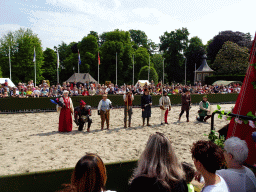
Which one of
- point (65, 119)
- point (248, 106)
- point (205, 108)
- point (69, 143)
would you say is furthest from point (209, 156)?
point (205, 108)

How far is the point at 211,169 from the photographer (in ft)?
6.97

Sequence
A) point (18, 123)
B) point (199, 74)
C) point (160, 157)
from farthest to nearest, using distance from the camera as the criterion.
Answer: point (199, 74)
point (18, 123)
point (160, 157)

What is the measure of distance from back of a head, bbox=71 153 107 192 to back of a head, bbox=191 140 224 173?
1.00 metres

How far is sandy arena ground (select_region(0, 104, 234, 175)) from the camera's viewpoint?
6.47 m

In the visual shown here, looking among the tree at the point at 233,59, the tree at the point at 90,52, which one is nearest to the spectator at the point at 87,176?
the tree at the point at 90,52

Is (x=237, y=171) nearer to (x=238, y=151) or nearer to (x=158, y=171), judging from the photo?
(x=238, y=151)

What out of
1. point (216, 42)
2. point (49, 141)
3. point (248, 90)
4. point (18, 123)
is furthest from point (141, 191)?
point (216, 42)

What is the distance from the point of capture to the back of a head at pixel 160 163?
6.42 ft

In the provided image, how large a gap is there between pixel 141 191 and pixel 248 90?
10.1 ft

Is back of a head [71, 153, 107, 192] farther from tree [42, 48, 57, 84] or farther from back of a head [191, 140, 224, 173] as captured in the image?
tree [42, 48, 57, 84]

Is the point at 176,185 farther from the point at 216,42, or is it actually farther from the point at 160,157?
the point at 216,42

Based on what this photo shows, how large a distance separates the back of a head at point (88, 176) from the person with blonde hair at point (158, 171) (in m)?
0.32

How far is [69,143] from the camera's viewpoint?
8.51 m

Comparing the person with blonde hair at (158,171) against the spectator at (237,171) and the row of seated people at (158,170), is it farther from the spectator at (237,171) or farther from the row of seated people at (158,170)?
the spectator at (237,171)
